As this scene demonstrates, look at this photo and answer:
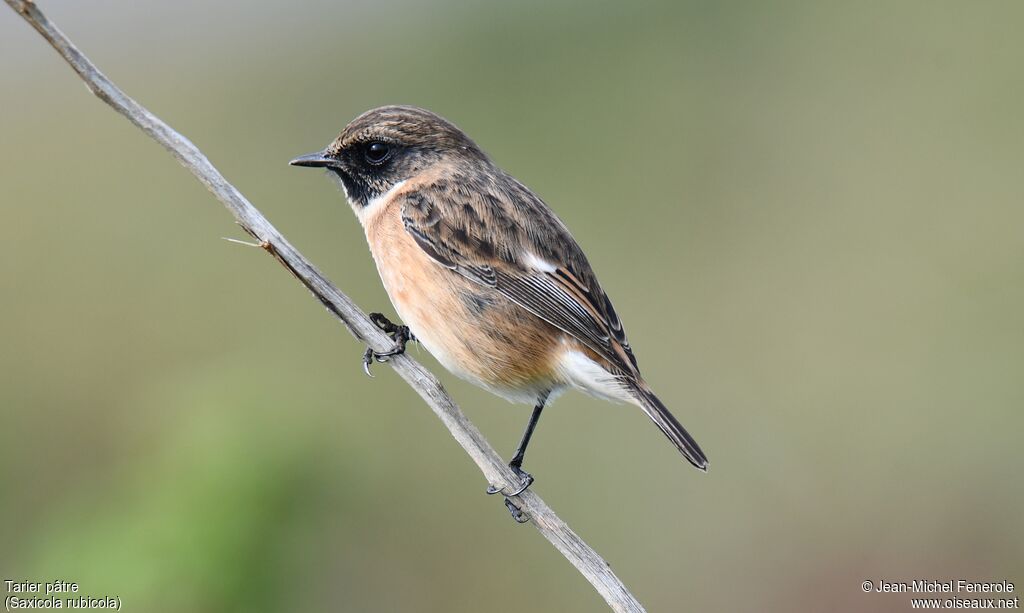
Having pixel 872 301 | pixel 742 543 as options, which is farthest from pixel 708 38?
pixel 742 543

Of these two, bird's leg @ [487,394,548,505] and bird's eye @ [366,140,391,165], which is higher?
bird's eye @ [366,140,391,165]

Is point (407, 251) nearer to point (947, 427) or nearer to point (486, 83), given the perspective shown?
point (947, 427)

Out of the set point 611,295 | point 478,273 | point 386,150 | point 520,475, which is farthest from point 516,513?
point 611,295

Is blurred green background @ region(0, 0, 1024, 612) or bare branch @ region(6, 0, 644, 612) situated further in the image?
blurred green background @ region(0, 0, 1024, 612)

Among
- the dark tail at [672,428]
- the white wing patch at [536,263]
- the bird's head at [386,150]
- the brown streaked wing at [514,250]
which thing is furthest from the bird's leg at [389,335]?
the dark tail at [672,428]

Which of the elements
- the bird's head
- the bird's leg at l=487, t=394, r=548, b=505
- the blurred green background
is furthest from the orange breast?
the blurred green background

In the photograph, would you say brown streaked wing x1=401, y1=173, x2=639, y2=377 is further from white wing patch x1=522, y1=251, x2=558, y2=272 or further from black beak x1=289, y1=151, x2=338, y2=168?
black beak x1=289, y1=151, x2=338, y2=168

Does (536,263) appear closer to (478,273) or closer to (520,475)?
(478,273)

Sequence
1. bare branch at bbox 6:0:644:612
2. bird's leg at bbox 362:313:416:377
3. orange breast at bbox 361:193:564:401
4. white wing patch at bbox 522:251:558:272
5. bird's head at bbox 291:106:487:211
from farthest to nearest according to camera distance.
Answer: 1. bird's head at bbox 291:106:487:211
2. white wing patch at bbox 522:251:558:272
3. orange breast at bbox 361:193:564:401
4. bird's leg at bbox 362:313:416:377
5. bare branch at bbox 6:0:644:612
